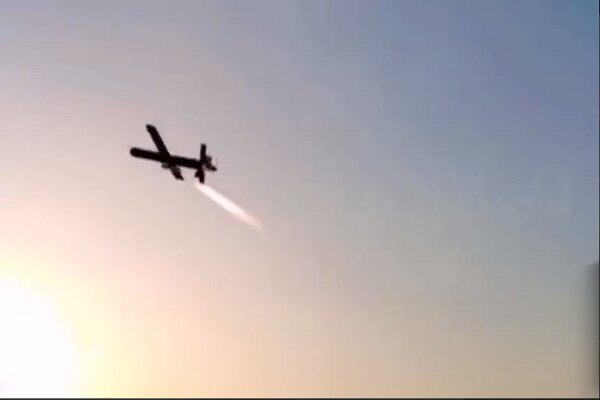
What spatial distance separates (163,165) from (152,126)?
Result: 14.0 feet

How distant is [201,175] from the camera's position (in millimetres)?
58625

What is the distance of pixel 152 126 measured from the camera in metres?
55.9

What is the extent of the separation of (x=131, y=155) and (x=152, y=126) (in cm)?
392

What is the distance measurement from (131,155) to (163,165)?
8.93 ft

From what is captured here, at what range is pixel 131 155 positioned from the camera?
5831 cm

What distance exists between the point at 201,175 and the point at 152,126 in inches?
229

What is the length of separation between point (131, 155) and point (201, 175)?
235 inches

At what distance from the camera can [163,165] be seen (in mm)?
59000

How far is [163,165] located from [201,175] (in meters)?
3.36
